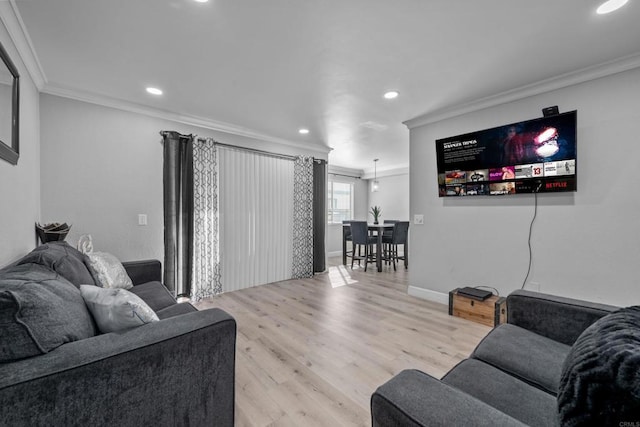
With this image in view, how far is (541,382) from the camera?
109 centimetres

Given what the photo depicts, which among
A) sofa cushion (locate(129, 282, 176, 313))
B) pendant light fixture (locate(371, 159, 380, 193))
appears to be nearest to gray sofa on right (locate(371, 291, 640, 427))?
sofa cushion (locate(129, 282, 176, 313))

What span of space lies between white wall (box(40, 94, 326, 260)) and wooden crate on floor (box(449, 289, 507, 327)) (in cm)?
350

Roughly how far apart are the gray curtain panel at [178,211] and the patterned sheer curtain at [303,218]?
1.72m

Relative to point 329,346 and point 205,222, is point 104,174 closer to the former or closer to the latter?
point 205,222

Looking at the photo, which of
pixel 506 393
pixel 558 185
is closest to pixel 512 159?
pixel 558 185

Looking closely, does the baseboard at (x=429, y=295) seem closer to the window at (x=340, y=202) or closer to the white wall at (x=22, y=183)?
the window at (x=340, y=202)

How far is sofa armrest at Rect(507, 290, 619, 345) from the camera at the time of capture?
1.37 metres

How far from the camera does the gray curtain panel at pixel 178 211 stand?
323 centimetres

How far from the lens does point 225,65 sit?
2271 millimetres

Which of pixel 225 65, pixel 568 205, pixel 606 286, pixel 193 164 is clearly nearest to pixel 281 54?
pixel 225 65

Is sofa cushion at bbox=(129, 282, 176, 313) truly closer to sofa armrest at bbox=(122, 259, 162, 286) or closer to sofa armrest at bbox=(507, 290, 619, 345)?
sofa armrest at bbox=(122, 259, 162, 286)

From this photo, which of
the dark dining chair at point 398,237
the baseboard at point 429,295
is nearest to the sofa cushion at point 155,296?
the baseboard at point 429,295

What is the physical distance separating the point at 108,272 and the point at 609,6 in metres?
3.93

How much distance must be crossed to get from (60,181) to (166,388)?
2.76 metres
